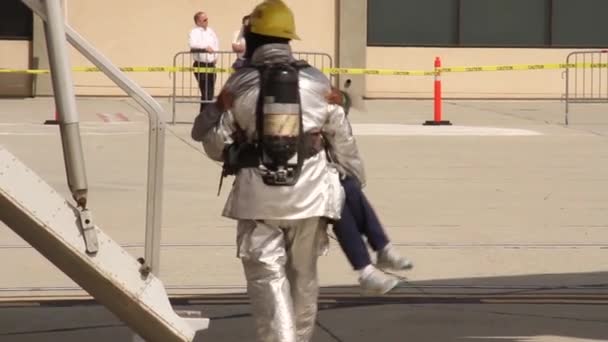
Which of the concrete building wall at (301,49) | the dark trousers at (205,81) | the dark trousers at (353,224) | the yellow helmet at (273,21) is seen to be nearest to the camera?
the yellow helmet at (273,21)

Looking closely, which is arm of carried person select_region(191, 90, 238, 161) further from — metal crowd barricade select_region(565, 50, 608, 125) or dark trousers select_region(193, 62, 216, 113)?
metal crowd barricade select_region(565, 50, 608, 125)

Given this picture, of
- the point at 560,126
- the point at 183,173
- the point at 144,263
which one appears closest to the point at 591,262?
the point at 144,263

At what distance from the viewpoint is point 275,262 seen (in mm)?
5863

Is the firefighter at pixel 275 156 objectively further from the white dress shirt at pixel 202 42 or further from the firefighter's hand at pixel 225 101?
the white dress shirt at pixel 202 42

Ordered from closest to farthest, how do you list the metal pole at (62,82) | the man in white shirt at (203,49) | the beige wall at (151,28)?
the metal pole at (62,82)
the man in white shirt at (203,49)
the beige wall at (151,28)

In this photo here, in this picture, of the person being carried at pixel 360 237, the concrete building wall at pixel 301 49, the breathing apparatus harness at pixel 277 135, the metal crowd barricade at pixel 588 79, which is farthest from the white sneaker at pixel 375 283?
the metal crowd barricade at pixel 588 79

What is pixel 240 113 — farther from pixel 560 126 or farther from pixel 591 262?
pixel 560 126

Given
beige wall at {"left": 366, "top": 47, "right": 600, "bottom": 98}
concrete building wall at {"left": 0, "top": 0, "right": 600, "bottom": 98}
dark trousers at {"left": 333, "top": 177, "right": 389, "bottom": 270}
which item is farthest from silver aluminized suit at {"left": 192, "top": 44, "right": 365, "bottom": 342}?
beige wall at {"left": 366, "top": 47, "right": 600, "bottom": 98}

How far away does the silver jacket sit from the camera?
5844 millimetres

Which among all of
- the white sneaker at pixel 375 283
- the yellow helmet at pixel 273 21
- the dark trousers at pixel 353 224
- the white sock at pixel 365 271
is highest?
the yellow helmet at pixel 273 21

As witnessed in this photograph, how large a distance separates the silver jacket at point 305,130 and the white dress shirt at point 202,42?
16707mm

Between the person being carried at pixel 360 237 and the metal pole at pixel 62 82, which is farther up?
the metal pole at pixel 62 82

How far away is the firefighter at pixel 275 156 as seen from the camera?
5.82 meters

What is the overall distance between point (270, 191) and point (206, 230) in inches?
210
